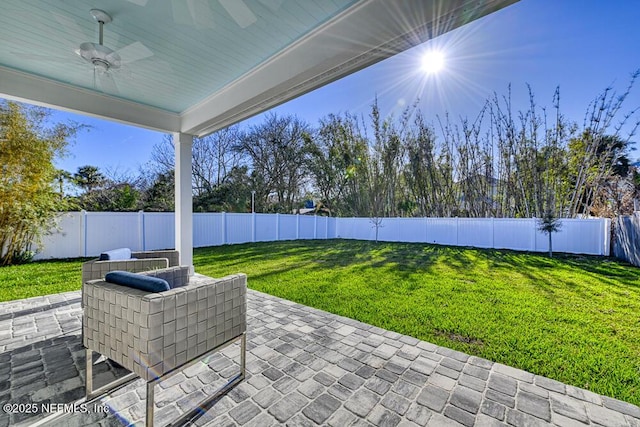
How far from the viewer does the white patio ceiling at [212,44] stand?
6.73 ft

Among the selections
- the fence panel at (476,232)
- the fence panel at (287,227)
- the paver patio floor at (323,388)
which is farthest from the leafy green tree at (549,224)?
the fence panel at (287,227)

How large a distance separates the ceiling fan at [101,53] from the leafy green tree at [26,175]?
11.3 feet

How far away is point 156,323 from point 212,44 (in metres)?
2.54

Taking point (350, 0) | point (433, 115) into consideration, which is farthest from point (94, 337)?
point (433, 115)

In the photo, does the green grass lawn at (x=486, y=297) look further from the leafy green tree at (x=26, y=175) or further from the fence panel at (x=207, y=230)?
the fence panel at (x=207, y=230)

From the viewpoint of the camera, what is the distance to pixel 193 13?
218cm

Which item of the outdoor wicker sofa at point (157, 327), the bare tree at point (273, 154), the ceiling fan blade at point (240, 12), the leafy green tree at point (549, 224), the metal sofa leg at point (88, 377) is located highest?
the bare tree at point (273, 154)

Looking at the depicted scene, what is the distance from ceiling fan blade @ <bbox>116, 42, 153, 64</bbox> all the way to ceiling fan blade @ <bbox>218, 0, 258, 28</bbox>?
102 centimetres

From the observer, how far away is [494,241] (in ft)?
28.6

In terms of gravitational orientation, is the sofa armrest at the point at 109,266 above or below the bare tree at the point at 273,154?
below

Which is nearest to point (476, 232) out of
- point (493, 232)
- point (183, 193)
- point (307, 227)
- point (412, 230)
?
point (493, 232)

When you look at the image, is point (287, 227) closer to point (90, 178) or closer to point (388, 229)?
point (388, 229)

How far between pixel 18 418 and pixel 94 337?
0.52 metres

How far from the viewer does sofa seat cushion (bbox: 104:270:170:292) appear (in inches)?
60.7
